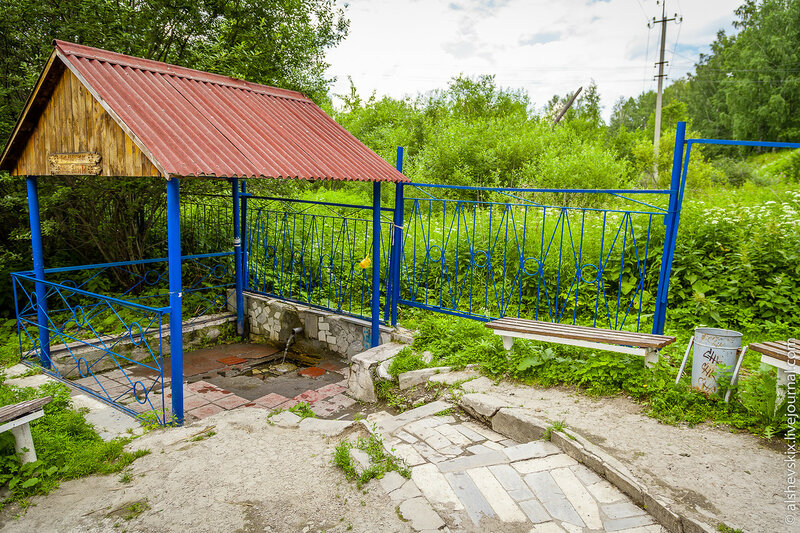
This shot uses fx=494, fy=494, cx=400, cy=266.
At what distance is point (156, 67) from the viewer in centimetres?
532

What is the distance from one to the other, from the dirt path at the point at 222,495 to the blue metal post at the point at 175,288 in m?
0.47

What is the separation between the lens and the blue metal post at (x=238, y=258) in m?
7.60

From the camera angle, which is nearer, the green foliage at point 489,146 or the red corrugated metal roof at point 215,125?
the red corrugated metal roof at point 215,125

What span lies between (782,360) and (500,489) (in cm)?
220

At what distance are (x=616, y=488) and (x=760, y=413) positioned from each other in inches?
55.0

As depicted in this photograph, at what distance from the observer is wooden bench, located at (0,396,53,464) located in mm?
3533

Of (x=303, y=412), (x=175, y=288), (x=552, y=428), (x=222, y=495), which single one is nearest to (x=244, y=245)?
(x=175, y=288)

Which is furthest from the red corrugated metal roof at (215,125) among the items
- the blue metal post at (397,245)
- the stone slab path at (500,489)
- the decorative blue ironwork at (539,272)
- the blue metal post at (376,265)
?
the stone slab path at (500,489)

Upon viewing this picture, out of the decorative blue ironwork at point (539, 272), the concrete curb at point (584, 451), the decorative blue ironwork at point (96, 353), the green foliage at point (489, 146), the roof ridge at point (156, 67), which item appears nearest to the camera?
the concrete curb at point (584, 451)

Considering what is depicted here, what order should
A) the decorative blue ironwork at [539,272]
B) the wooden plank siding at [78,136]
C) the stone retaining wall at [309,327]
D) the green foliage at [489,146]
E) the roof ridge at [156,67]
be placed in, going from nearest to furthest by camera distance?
1. the wooden plank siding at [78,136]
2. the roof ridge at [156,67]
3. the decorative blue ironwork at [539,272]
4. the stone retaining wall at [309,327]
5. the green foliage at [489,146]

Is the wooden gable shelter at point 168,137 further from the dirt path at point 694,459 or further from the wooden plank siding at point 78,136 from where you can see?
the dirt path at point 694,459

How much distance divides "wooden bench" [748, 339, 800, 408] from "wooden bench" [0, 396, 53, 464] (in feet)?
17.5

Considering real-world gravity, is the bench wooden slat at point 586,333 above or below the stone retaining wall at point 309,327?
above

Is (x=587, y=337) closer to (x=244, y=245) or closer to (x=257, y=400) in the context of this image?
(x=257, y=400)
